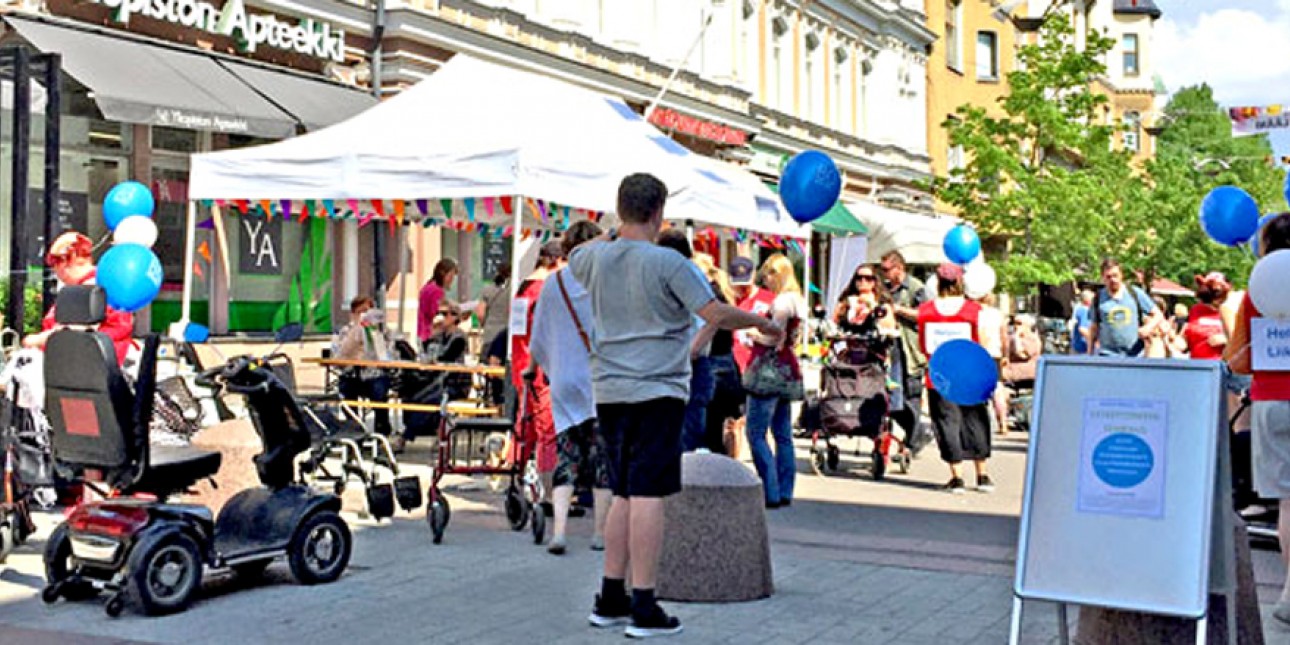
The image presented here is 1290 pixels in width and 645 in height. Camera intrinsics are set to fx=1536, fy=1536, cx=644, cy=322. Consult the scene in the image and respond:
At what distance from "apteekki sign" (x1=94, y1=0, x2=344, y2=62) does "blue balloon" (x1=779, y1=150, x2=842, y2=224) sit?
782 cm

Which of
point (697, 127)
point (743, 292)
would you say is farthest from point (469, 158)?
point (697, 127)

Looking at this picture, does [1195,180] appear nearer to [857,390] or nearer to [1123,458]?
[857,390]

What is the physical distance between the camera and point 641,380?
249 inches

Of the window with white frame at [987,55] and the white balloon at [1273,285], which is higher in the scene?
the window with white frame at [987,55]

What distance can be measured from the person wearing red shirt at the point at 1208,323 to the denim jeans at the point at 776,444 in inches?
129

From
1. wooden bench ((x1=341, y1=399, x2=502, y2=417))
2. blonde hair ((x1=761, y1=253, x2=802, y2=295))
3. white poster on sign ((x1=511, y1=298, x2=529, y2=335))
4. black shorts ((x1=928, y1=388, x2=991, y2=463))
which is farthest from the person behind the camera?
wooden bench ((x1=341, y1=399, x2=502, y2=417))

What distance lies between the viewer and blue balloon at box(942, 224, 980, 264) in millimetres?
14695

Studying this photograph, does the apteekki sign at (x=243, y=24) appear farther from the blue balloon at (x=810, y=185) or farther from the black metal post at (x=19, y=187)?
the blue balloon at (x=810, y=185)

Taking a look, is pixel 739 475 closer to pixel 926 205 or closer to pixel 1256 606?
pixel 1256 606

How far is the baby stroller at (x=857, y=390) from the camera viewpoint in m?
12.1

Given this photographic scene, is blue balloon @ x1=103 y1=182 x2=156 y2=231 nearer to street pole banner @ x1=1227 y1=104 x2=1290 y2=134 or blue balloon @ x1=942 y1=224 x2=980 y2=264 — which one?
blue balloon @ x1=942 y1=224 x2=980 y2=264

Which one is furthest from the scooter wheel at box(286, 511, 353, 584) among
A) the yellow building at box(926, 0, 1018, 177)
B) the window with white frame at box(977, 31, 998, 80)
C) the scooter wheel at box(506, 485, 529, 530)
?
the window with white frame at box(977, 31, 998, 80)

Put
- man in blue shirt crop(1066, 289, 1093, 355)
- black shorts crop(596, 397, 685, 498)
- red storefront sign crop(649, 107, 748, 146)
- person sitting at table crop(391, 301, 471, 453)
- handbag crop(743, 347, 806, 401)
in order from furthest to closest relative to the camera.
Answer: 1. red storefront sign crop(649, 107, 748, 146)
2. man in blue shirt crop(1066, 289, 1093, 355)
3. person sitting at table crop(391, 301, 471, 453)
4. handbag crop(743, 347, 806, 401)
5. black shorts crop(596, 397, 685, 498)

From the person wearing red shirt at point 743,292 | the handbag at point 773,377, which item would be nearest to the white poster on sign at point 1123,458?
the handbag at point 773,377
